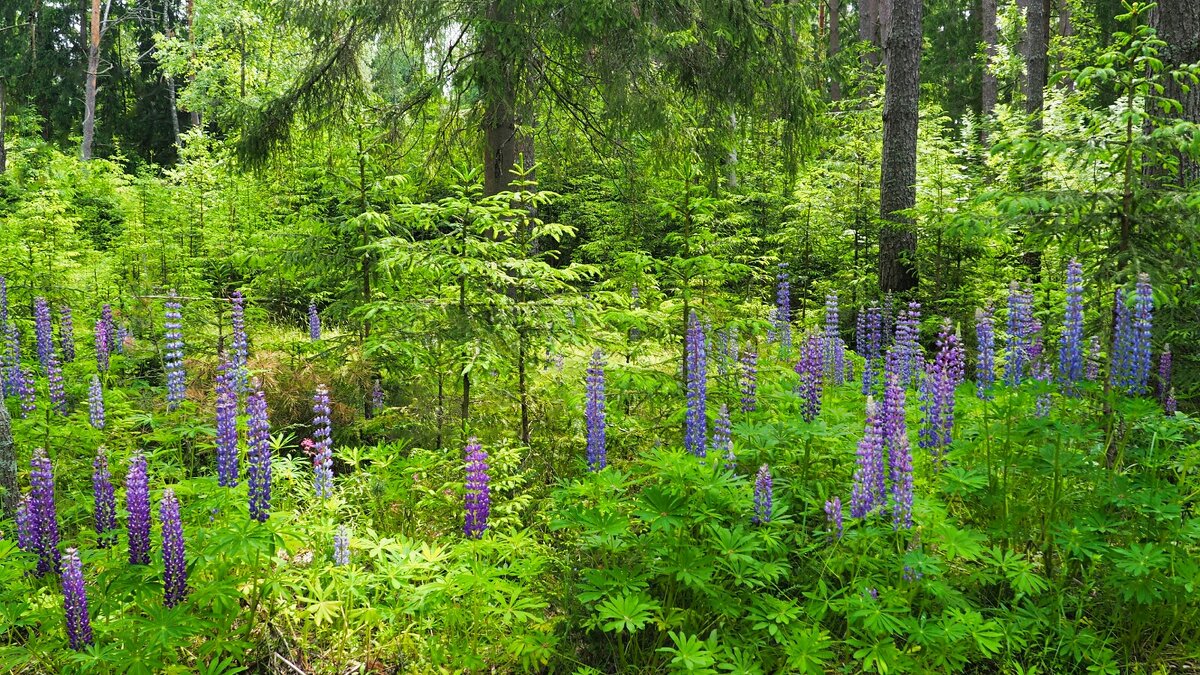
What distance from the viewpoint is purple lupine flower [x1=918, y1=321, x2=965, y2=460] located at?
3527 mm

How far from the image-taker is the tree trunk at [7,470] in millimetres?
3863

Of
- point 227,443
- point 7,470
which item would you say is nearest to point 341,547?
point 227,443

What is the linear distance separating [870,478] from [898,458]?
0.13 metres

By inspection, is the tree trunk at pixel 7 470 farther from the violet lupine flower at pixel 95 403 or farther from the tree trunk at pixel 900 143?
the tree trunk at pixel 900 143

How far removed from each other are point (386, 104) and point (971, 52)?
21949 mm

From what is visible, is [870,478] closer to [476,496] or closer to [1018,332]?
[476,496]

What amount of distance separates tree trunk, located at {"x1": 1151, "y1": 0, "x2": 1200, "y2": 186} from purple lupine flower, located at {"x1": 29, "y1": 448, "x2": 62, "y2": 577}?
671cm

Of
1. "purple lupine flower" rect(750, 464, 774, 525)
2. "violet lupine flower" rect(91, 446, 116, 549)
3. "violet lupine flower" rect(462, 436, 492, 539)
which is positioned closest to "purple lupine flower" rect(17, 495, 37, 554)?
"violet lupine flower" rect(91, 446, 116, 549)

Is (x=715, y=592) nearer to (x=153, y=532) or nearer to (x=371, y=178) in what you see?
(x=153, y=532)

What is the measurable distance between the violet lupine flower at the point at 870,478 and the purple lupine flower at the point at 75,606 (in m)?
2.86

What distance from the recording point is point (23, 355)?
21.5 ft

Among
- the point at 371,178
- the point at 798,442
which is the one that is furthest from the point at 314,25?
the point at 798,442

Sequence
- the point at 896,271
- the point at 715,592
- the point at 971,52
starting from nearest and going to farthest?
the point at 715,592
the point at 896,271
the point at 971,52

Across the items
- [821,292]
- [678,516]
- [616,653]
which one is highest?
[821,292]
